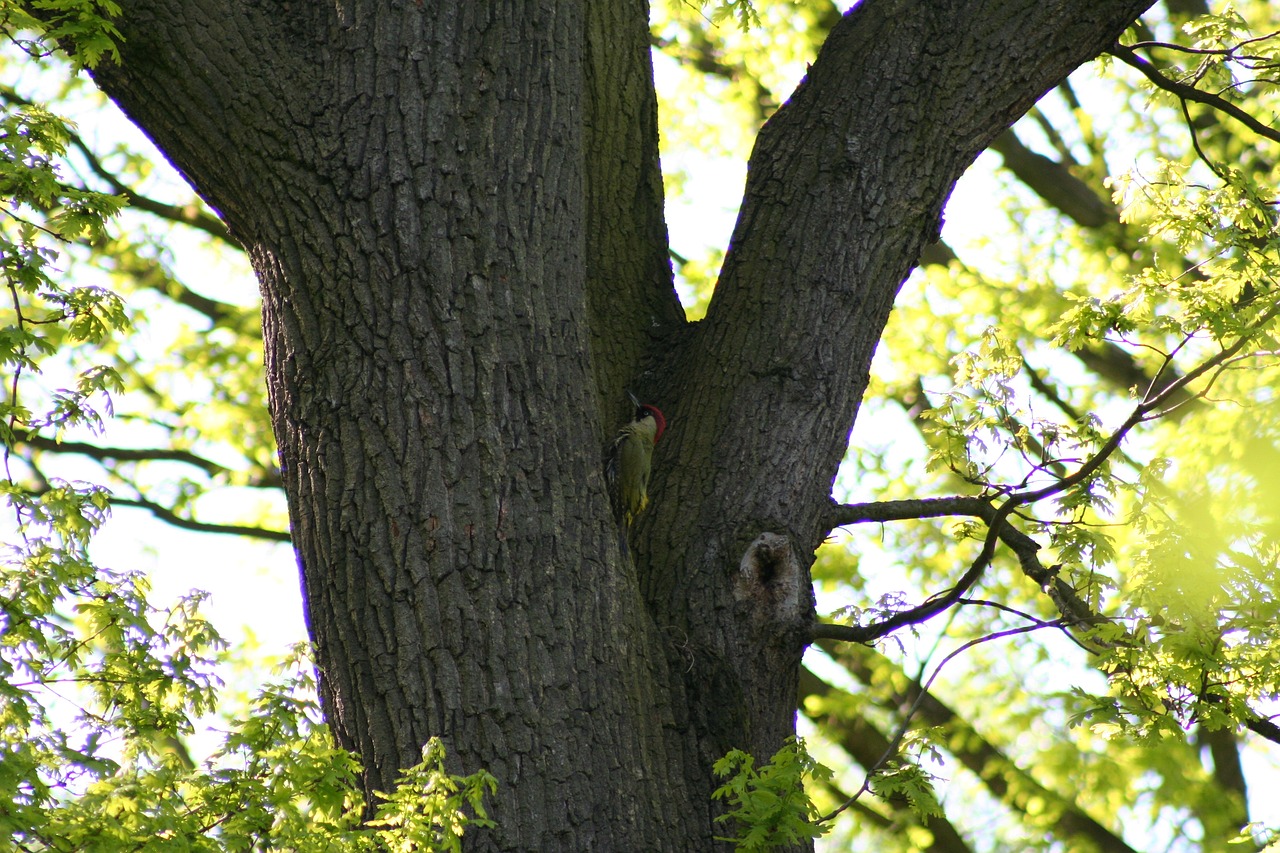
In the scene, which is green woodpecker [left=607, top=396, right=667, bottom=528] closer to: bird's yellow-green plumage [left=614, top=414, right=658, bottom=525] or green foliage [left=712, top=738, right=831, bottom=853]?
bird's yellow-green plumage [left=614, top=414, right=658, bottom=525]

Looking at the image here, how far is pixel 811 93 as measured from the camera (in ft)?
11.9

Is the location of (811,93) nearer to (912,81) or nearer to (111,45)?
(912,81)

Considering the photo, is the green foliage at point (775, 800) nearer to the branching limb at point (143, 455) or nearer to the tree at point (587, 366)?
the tree at point (587, 366)

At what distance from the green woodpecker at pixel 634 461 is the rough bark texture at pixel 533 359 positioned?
7cm

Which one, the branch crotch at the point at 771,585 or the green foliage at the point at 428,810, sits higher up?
the branch crotch at the point at 771,585

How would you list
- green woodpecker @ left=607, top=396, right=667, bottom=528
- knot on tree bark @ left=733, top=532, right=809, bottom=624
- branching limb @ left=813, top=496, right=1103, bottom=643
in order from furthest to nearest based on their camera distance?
branching limb @ left=813, top=496, right=1103, bottom=643, green woodpecker @ left=607, top=396, right=667, bottom=528, knot on tree bark @ left=733, top=532, right=809, bottom=624

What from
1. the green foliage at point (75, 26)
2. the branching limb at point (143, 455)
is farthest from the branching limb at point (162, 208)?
the green foliage at point (75, 26)

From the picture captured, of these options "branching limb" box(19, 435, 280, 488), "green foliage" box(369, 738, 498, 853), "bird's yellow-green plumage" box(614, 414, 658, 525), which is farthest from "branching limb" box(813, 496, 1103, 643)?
"branching limb" box(19, 435, 280, 488)

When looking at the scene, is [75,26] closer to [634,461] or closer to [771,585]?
[634,461]

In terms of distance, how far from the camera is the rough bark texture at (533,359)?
8.51 feet

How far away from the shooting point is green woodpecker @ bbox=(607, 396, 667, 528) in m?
3.29

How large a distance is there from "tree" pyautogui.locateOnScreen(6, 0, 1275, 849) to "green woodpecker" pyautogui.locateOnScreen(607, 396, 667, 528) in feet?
0.25

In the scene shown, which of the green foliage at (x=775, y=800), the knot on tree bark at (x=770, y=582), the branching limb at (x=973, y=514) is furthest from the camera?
the branching limb at (x=973, y=514)

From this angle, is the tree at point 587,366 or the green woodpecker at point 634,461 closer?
the tree at point 587,366
